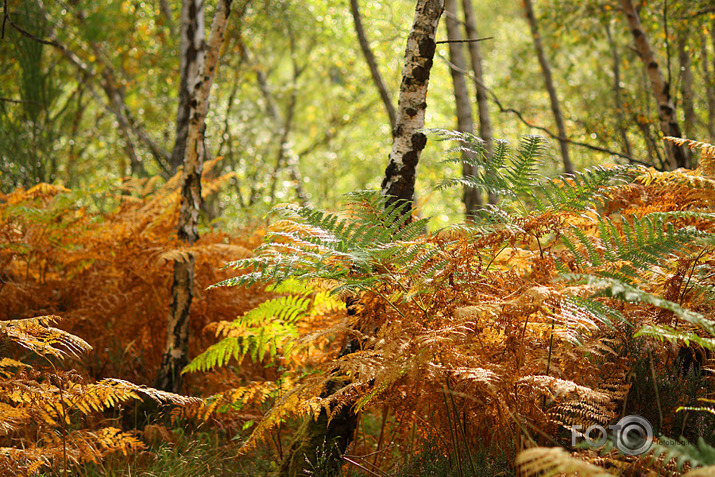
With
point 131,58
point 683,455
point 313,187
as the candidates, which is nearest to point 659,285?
point 683,455

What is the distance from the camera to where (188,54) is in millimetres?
5363

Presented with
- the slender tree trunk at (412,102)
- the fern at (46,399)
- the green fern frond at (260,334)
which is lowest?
the fern at (46,399)

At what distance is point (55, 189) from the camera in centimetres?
504

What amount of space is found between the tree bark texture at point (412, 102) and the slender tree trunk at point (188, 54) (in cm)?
239

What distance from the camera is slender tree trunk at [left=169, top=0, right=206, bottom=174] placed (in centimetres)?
520

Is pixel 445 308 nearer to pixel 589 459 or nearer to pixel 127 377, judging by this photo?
pixel 589 459

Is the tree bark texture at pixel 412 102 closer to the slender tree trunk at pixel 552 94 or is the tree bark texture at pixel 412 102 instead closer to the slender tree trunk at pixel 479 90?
the slender tree trunk at pixel 479 90

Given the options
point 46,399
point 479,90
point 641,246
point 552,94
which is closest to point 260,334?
point 46,399

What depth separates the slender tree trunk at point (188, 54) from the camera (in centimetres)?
520

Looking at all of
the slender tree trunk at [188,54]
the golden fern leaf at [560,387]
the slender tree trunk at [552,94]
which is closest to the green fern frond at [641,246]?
the golden fern leaf at [560,387]

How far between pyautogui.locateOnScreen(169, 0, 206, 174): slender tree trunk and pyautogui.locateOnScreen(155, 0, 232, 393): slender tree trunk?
955 millimetres

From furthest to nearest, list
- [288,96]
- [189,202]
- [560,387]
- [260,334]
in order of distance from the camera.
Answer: [288,96], [189,202], [260,334], [560,387]

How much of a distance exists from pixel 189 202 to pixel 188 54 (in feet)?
6.47

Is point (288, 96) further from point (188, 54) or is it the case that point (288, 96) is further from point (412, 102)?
point (412, 102)
